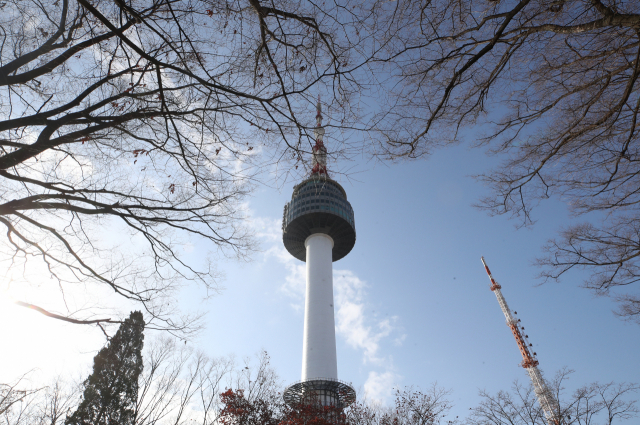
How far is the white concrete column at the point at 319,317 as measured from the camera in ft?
132

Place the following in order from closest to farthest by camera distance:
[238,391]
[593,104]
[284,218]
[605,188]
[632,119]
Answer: [632,119] → [593,104] → [605,188] → [238,391] → [284,218]

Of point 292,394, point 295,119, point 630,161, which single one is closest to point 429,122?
point 295,119

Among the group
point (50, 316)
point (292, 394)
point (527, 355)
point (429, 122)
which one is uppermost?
point (527, 355)

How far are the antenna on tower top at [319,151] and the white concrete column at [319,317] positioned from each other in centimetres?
3883

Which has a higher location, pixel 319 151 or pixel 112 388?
pixel 112 388

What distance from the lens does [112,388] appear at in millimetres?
15773

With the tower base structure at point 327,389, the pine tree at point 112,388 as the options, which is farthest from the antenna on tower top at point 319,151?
the tower base structure at point 327,389

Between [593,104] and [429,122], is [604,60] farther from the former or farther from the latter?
[429,122]

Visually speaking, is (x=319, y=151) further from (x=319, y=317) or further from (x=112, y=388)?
(x=319, y=317)

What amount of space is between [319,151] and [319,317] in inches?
1607

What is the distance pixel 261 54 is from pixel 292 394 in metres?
39.3

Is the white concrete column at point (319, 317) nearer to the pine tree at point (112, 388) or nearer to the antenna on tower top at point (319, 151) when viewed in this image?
the pine tree at point (112, 388)

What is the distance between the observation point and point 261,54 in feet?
16.5

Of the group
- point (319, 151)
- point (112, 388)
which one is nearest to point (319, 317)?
point (112, 388)
